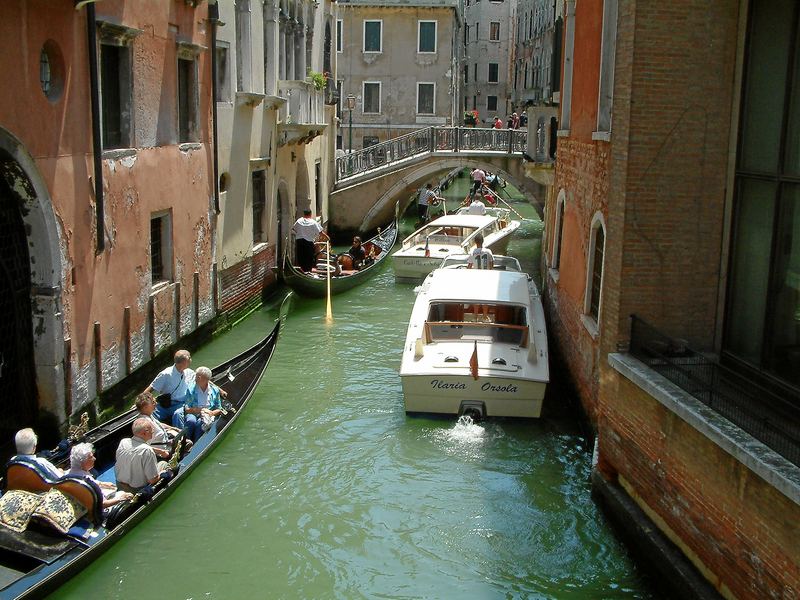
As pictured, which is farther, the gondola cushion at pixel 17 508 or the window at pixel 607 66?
the window at pixel 607 66

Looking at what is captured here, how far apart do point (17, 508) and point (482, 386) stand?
4183mm

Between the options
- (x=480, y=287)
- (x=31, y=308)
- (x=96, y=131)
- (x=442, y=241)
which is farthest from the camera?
(x=442, y=241)

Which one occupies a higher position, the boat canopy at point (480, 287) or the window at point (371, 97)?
the window at point (371, 97)

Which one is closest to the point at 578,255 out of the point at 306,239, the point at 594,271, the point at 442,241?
the point at 594,271

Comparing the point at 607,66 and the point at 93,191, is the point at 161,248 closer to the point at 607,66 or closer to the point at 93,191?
the point at 93,191

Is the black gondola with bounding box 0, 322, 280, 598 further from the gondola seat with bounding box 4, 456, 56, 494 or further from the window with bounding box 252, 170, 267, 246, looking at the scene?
the window with bounding box 252, 170, 267, 246

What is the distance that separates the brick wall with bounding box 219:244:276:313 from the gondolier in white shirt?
0.63m

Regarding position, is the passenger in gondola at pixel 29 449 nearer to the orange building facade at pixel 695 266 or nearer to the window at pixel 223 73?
the orange building facade at pixel 695 266

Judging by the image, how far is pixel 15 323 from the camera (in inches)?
291

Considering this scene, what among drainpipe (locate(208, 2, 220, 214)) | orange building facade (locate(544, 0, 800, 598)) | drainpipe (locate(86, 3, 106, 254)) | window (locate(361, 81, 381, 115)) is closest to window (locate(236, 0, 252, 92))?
drainpipe (locate(208, 2, 220, 214))

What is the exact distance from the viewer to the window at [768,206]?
5480mm

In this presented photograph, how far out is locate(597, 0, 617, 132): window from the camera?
7684 mm

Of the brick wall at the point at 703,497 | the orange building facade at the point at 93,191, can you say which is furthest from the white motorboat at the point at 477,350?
the orange building facade at the point at 93,191

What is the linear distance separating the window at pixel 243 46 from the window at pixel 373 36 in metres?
16.7
